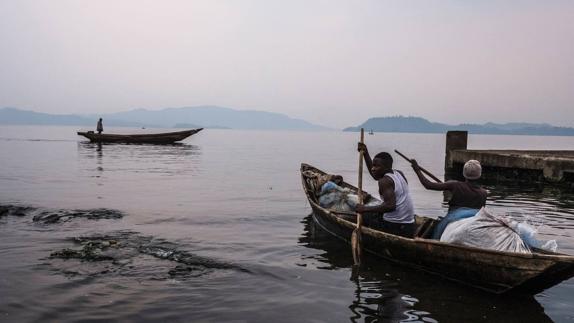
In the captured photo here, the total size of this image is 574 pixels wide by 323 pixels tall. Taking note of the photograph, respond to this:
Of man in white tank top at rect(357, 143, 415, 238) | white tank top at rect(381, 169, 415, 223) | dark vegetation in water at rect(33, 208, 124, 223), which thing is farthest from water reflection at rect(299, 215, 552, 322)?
dark vegetation in water at rect(33, 208, 124, 223)

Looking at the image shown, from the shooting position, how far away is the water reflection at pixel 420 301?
20.9 feet

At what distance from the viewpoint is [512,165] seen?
2170cm

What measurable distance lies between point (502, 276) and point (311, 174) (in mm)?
Answer: 8452

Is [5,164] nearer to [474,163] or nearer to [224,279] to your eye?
[224,279]

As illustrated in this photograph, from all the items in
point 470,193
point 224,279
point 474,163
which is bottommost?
point 224,279

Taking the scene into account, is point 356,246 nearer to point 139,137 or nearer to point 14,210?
point 14,210

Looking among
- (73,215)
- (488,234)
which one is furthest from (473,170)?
(73,215)

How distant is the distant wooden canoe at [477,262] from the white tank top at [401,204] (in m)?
0.37

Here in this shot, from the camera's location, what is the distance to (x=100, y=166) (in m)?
27.2

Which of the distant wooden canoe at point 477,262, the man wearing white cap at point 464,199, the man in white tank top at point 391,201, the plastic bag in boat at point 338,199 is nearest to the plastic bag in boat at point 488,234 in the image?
the distant wooden canoe at point 477,262

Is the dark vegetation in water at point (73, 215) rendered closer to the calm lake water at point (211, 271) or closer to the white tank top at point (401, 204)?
the calm lake water at point (211, 271)

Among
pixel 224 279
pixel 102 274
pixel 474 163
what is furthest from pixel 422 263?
pixel 102 274

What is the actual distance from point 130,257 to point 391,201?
188 inches

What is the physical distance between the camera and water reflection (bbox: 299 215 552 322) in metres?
6.38
